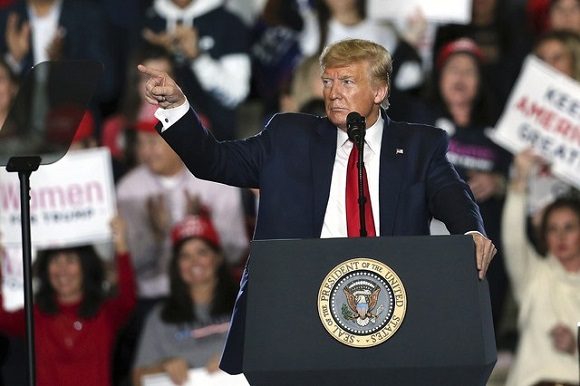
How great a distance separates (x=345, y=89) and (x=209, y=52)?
10.7ft

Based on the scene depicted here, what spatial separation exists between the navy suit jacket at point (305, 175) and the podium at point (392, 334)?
0.34m

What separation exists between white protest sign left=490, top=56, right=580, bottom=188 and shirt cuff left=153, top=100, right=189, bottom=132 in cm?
317

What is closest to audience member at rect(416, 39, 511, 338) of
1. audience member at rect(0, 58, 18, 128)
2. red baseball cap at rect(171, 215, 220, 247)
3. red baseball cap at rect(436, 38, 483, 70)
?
red baseball cap at rect(436, 38, 483, 70)

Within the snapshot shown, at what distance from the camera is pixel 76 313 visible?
641cm

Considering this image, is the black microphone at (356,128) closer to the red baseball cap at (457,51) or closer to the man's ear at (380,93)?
the man's ear at (380,93)

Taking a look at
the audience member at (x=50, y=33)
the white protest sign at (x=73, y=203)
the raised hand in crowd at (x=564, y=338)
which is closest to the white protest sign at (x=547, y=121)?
the raised hand in crowd at (x=564, y=338)

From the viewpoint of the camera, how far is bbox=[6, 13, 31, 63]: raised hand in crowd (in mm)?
6973

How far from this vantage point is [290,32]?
7.04 m

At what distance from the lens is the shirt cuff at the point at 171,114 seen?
144 inches

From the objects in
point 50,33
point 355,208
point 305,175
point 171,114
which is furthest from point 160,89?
point 50,33

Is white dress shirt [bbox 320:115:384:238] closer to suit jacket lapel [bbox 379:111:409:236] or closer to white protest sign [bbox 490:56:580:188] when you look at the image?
suit jacket lapel [bbox 379:111:409:236]

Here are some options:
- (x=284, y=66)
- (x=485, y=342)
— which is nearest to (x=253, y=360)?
(x=485, y=342)

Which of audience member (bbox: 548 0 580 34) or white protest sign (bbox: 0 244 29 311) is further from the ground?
audience member (bbox: 548 0 580 34)

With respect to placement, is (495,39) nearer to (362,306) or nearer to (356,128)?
(356,128)
